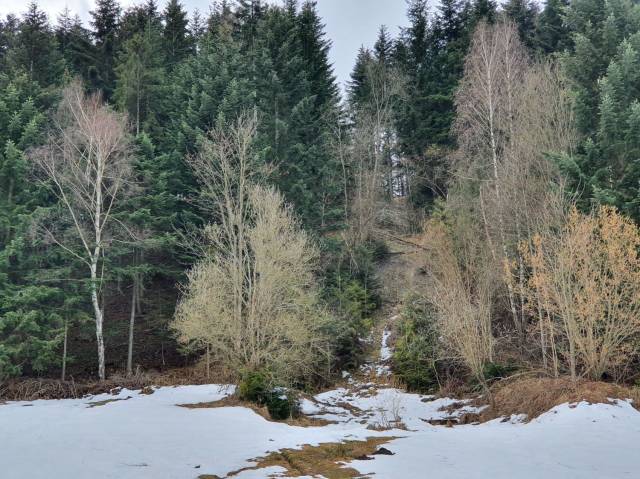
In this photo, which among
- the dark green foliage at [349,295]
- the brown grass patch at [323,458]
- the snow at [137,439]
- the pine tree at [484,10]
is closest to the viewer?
the snow at [137,439]

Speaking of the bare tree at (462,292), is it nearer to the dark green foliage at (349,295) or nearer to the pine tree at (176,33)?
the dark green foliage at (349,295)

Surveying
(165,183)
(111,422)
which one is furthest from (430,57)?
(111,422)

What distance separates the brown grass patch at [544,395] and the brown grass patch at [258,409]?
4.75m

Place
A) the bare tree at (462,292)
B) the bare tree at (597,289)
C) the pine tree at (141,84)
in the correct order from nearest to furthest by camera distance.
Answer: the bare tree at (597,289)
the bare tree at (462,292)
the pine tree at (141,84)

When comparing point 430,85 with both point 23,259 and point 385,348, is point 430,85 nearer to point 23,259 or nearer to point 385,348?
point 385,348

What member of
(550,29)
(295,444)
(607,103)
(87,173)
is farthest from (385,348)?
(550,29)

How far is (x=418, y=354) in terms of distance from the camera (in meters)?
16.8

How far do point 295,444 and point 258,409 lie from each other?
12.5ft

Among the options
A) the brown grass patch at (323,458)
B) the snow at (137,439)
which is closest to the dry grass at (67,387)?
the snow at (137,439)

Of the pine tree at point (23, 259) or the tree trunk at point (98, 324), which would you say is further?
the tree trunk at point (98, 324)

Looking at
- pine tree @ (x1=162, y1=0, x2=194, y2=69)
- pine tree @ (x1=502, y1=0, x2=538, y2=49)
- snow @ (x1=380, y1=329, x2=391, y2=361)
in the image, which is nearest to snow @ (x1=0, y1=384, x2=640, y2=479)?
snow @ (x1=380, y1=329, x2=391, y2=361)

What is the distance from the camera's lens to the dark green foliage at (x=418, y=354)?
53.8ft

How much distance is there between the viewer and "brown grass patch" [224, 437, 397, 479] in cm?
691

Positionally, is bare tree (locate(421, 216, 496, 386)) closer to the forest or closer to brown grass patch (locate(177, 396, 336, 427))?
the forest
